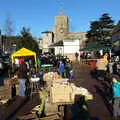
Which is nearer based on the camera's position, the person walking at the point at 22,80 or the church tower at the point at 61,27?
the person walking at the point at 22,80

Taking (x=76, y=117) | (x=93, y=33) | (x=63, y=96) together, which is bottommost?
(x=76, y=117)

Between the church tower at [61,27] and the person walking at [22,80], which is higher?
the church tower at [61,27]

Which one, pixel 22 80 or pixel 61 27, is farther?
pixel 61 27

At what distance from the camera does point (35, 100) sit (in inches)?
596

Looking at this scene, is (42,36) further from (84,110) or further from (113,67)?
(84,110)

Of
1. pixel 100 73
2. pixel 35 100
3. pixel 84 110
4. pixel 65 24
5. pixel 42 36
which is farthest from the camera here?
pixel 42 36

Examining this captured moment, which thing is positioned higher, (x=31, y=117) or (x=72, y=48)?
(x=72, y=48)

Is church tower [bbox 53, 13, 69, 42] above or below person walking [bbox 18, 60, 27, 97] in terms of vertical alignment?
above

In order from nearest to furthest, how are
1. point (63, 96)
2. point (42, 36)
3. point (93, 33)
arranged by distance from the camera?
point (63, 96) < point (93, 33) < point (42, 36)

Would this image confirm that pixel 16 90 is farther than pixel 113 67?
No

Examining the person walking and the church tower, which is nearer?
the person walking

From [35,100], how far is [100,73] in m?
11.9

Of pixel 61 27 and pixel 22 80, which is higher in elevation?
pixel 61 27

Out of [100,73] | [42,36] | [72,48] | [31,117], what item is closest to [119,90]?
[31,117]
